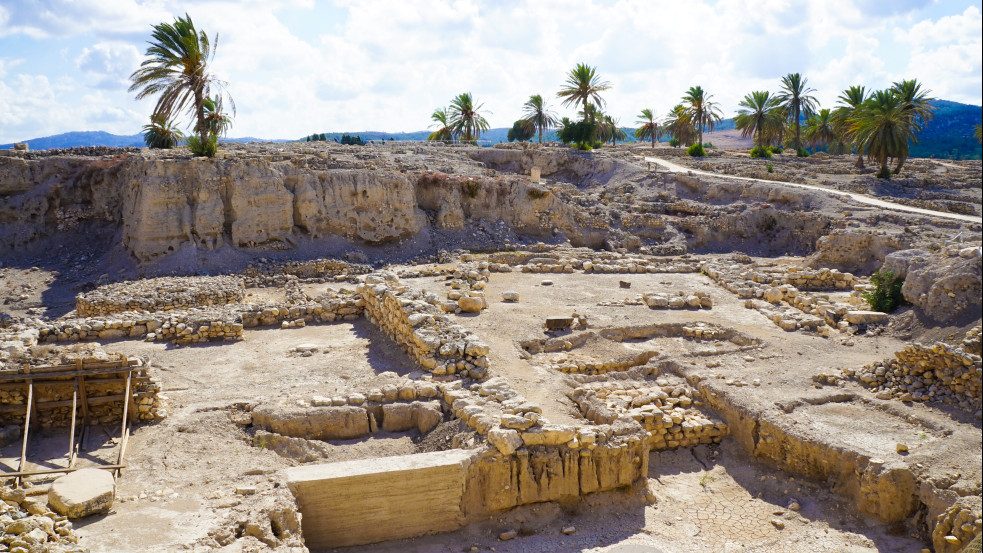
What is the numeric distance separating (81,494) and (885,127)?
3332 cm

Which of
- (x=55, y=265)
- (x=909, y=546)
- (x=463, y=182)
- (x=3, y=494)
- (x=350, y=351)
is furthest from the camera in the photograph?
(x=463, y=182)

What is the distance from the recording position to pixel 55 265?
2102 centimetres

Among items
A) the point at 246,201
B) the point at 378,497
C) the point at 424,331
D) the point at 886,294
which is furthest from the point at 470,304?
the point at 246,201

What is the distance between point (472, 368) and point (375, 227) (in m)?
13.3

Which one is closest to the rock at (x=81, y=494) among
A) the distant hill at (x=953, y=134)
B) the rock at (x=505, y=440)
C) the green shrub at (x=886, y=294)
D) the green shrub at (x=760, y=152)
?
the rock at (x=505, y=440)

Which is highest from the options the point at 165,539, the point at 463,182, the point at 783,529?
the point at 463,182

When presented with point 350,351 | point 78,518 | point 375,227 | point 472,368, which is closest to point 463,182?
point 375,227

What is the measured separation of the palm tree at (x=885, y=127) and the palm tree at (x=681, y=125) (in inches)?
655

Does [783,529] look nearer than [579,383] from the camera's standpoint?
Answer: Yes

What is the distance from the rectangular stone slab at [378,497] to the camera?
23.6 ft

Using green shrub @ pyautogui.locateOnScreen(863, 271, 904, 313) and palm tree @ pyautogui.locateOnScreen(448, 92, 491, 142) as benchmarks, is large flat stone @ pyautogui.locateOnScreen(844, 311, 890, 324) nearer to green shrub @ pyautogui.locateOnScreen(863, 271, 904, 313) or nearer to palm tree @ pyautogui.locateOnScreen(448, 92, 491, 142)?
green shrub @ pyautogui.locateOnScreen(863, 271, 904, 313)

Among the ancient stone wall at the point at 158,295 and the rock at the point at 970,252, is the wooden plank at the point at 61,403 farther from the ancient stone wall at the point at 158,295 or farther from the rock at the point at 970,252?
the rock at the point at 970,252

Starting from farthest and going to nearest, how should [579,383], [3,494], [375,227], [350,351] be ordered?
[375,227]
[350,351]
[579,383]
[3,494]

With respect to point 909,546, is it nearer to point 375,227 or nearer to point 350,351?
point 350,351
